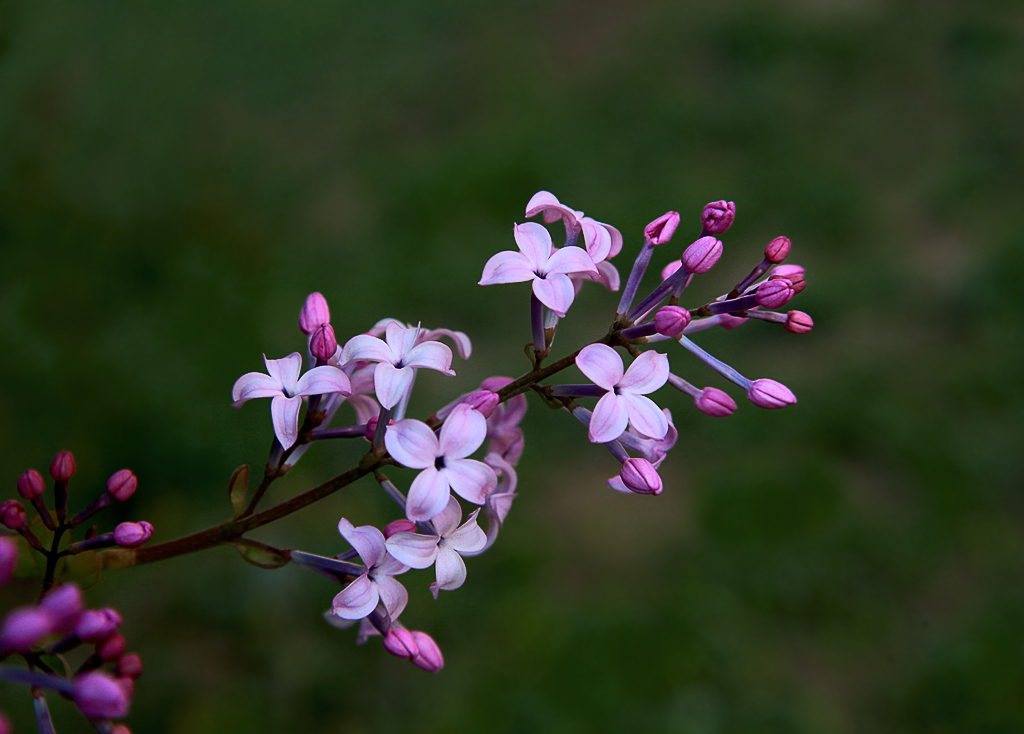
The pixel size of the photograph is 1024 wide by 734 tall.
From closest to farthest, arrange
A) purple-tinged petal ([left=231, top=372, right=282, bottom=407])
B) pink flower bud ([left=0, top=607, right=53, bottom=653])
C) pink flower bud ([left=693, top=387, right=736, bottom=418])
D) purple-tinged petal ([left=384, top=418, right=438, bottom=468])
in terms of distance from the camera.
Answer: pink flower bud ([left=0, top=607, right=53, bottom=653]), purple-tinged petal ([left=384, top=418, right=438, bottom=468]), purple-tinged petal ([left=231, top=372, right=282, bottom=407]), pink flower bud ([left=693, top=387, right=736, bottom=418])

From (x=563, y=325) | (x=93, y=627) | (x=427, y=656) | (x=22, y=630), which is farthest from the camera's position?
(x=563, y=325)

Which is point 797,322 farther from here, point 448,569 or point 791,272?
point 448,569

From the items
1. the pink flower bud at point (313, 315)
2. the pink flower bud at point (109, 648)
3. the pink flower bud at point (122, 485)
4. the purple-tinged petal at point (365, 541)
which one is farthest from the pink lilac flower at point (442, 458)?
the pink flower bud at point (122, 485)

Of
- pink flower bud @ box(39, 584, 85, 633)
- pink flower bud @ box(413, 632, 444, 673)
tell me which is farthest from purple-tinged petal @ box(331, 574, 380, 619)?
pink flower bud @ box(39, 584, 85, 633)

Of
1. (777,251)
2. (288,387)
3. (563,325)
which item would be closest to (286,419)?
(288,387)

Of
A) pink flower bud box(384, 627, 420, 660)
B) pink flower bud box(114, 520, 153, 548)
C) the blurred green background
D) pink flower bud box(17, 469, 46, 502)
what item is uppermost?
pink flower bud box(17, 469, 46, 502)

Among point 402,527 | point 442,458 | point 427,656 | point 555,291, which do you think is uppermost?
point 555,291

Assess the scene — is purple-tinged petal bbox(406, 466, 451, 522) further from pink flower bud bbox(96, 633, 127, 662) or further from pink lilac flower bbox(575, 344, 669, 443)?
pink flower bud bbox(96, 633, 127, 662)

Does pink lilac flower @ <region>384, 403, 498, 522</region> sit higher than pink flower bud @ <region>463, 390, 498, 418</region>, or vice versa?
pink flower bud @ <region>463, 390, 498, 418</region>
